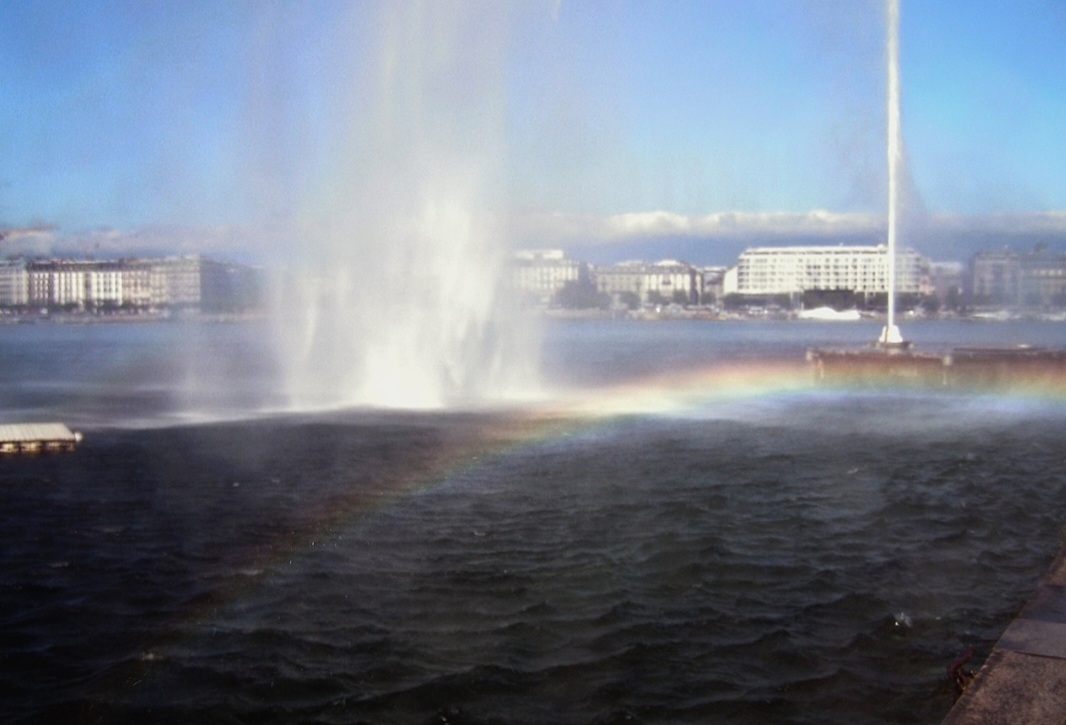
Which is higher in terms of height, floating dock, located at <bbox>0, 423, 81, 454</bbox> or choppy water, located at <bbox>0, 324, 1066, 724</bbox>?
floating dock, located at <bbox>0, 423, 81, 454</bbox>

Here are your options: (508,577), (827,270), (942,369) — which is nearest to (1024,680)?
(508,577)

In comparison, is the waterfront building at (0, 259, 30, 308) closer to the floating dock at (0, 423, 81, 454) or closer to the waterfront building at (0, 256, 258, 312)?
the waterfront building at (0, 256, 258, 312)

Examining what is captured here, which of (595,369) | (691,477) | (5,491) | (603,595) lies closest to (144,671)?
(603,595)

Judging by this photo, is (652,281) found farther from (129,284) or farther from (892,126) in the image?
(892,126)

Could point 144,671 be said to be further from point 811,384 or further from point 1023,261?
point 1023,261

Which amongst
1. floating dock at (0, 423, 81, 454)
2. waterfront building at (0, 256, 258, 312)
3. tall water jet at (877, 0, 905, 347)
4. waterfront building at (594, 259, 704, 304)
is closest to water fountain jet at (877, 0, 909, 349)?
tall water jet at (877, 0, 905, 347)

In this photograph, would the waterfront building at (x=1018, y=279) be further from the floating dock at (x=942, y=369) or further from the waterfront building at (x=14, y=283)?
the waterfront building at (x=14, y=283)
